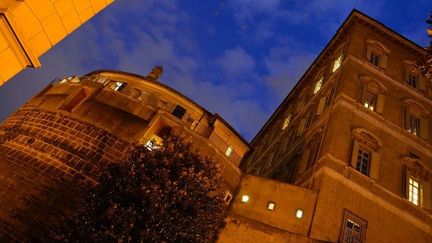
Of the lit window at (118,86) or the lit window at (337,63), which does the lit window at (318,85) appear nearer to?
the lit window at (337,63)

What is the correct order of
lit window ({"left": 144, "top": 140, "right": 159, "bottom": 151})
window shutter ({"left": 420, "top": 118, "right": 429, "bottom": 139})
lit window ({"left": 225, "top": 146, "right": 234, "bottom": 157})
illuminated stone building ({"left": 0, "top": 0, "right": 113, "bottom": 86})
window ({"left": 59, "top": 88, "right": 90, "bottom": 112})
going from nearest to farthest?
illuminated stone building ({"left": 0, "top": 0, "right": 113, "bottom": 86}) < lit window ({"left": 144, "top": 140, "right": 159, "bottom": 151}) < window ({"left": 59, "top": 88, "right": 90, "bottom": 112}) < lit window ({"left": 225, "top": 146, "right": 234, "bottom": 157}) < window shutter ({"left": 420, "top": 118, "right": 429, "bottom": 139})

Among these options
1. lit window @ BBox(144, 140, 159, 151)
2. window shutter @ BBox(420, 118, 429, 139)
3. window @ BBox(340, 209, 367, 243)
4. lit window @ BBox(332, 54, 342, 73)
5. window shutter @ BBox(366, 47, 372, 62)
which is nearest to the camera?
lit window @ BBox(144, 140, 159, 151)

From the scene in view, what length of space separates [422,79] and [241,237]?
65.6ft

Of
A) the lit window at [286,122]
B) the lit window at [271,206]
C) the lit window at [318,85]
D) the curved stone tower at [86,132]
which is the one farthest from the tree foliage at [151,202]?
the lit window at [286,122]

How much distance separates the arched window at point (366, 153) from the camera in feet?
59.0

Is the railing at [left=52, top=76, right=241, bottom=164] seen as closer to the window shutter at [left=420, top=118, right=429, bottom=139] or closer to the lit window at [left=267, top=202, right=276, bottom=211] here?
the lit window at [left=267, top=202, right=276, bottom=211]

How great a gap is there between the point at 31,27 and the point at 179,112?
1387cm

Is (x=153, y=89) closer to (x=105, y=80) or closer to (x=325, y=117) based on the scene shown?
(x=105, y=80)

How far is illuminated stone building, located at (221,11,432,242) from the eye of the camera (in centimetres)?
1539

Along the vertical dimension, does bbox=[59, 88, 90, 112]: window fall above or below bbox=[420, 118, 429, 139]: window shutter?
below

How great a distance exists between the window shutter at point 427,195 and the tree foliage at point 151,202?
11909mm

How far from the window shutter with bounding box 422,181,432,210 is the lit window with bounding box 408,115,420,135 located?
3.84 metres

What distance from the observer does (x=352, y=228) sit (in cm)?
1542

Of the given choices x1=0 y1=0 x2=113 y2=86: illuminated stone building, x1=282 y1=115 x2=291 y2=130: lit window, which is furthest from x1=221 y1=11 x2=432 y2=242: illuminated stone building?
x1=0 y1=0 x2=113 y2=86: illuminated stone building
